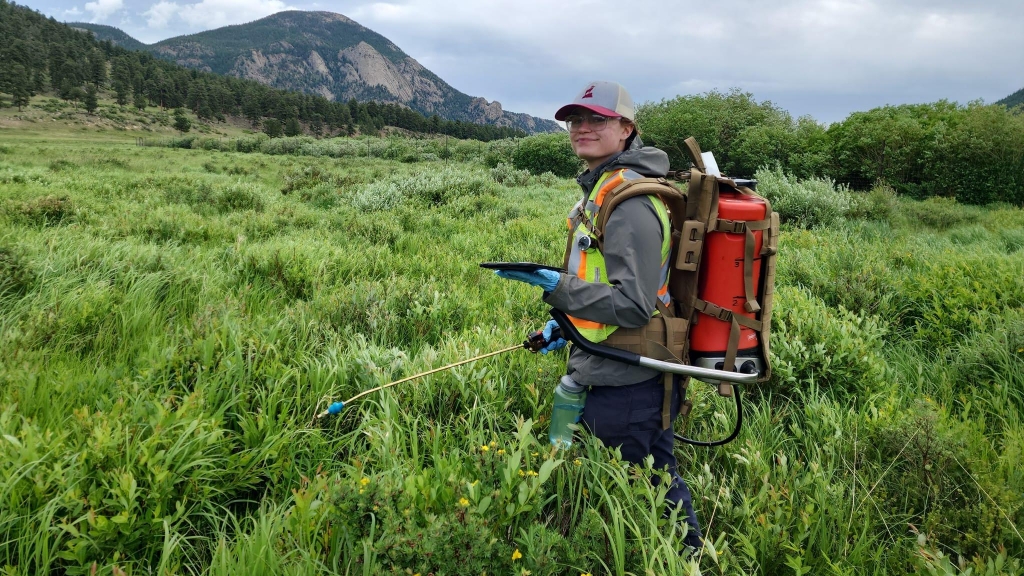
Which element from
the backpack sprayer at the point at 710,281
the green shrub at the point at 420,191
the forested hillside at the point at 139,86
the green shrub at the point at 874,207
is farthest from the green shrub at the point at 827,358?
the forested hillside at the point at 139,86

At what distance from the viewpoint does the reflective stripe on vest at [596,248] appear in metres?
2.41

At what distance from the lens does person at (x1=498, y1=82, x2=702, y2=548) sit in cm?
225

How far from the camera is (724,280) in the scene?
2414 mm

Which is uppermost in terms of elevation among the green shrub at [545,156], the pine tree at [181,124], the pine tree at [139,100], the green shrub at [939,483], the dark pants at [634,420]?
the pine tree at [139,100]

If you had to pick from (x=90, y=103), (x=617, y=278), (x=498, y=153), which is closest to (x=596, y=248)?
(x=617, y=278)

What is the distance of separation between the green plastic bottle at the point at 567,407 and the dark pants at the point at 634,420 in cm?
5

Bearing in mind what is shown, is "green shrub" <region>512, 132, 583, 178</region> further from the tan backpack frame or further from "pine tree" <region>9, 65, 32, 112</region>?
"pine tree" <region>9, 65, 32, 112</region>

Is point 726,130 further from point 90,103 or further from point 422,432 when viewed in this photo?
point 90,103

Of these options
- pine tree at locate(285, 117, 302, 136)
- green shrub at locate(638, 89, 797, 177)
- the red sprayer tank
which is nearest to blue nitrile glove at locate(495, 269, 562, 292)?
the red sprayer tank

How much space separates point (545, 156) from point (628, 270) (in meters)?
49.1

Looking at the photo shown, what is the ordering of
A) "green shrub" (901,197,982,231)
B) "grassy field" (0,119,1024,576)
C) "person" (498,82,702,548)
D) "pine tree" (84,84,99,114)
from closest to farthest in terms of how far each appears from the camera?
"grassy field" (0,119,1024,576), "person" (498,82,702,548), "green shrub" (901,197,982,231), "pine tree" (84,84,99,114)

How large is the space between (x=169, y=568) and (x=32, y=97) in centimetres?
12874

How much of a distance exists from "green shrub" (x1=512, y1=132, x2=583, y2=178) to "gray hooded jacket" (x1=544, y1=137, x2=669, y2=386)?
4620 centimetres

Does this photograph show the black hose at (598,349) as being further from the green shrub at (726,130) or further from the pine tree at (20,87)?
the pine tree at (20,87)
